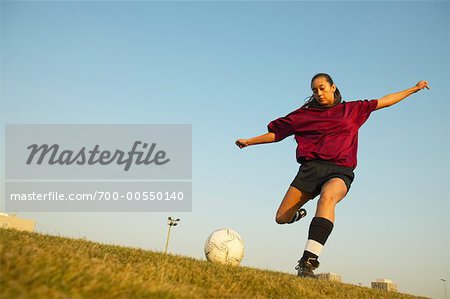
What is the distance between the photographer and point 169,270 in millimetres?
3906

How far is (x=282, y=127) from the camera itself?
7.07 meters

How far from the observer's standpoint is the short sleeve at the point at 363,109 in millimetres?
6686

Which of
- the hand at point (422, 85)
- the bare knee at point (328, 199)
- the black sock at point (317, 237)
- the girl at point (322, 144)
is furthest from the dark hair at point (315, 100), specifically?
the black sock at point (317, 237)

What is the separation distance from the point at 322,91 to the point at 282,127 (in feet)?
3.23

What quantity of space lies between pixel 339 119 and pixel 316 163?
86cm

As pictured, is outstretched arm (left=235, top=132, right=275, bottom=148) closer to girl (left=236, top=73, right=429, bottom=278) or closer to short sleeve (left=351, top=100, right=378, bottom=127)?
girl (left=236, top=73, right=429, bottom=278)

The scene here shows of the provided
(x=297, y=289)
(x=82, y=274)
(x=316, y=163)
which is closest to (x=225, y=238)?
(x=316, y=163)

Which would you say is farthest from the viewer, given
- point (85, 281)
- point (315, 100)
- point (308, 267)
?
point (315, 100)

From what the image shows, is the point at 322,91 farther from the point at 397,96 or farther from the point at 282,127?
the point at 397,96

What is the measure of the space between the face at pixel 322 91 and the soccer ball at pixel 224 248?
3778mm

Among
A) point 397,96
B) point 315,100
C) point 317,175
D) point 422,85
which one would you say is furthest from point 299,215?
point 422,85

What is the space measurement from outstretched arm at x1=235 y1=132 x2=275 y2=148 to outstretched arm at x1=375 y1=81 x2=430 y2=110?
1.96m

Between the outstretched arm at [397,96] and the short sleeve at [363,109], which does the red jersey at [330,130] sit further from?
the outstretched arm at [397,96]

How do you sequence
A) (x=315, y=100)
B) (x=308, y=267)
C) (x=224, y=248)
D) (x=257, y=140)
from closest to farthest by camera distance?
(x=308, y=267)
(x=315, y=100)
(x=257, y=140)
(x=224, y=248)
